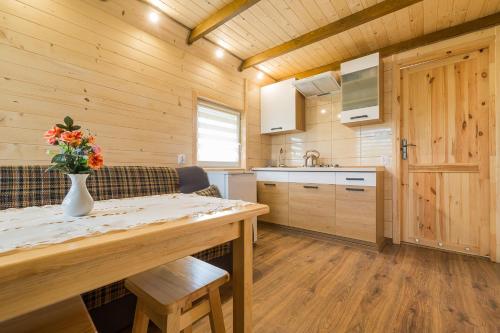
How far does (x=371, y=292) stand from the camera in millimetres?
1643

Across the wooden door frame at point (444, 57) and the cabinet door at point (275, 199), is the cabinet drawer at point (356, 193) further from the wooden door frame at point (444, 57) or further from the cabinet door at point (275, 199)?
the cabinet door at point (275, 199)

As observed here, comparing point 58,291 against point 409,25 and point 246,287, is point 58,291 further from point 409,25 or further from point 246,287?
point 409,25

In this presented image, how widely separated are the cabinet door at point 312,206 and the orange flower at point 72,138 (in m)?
2.50

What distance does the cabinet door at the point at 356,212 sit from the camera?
244 cm

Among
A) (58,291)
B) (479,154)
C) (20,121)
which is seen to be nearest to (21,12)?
(20,121)

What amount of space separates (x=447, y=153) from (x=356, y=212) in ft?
3.96

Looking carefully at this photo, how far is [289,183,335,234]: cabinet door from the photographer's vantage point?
2.72 meters

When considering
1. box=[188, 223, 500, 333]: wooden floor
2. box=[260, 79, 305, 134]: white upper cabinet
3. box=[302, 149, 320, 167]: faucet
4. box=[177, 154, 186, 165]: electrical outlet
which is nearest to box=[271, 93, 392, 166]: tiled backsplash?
box=[302, 149, 320, 167]: faucet

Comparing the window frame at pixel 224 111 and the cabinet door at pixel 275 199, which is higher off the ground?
the window frame at pixel 224 111

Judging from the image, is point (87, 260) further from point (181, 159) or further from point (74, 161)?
point (181, 159)

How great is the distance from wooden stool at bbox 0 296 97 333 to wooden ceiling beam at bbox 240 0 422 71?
2983mm

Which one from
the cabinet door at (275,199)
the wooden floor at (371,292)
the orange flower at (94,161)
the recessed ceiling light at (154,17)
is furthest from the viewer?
the cabinet door at (275,199)

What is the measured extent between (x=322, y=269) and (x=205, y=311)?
1445mm

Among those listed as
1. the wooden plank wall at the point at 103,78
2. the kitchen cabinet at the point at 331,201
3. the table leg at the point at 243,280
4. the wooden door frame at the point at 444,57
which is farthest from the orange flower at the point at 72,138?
the wooden door frame at the point at 444,57
